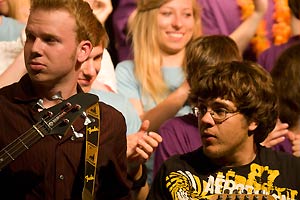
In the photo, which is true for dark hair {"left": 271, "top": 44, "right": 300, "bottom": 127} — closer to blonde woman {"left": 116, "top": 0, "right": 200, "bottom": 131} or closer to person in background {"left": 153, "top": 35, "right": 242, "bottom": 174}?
person in background {"left": 153, "top": 35, "right": 242, "bottom": 174}

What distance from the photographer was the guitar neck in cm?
359

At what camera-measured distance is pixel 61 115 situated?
3604 mm

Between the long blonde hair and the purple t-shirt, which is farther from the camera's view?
the long blonde hair

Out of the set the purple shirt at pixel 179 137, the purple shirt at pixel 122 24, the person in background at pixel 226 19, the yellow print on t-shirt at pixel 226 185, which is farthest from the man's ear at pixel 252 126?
the purple shirt at pixel 122 24

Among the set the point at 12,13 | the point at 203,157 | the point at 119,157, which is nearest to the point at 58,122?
the point at 119,157

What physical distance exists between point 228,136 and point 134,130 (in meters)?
0.92

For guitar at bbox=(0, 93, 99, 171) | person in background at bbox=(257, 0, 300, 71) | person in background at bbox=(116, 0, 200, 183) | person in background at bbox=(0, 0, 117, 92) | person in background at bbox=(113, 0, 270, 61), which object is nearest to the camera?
guitar at bbox=(0, 93, 99, 171)

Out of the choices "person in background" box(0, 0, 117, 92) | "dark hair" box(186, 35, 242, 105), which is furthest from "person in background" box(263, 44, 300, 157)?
"person in background" box(0, 0, 117, 92)

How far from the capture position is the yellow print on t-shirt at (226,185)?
4082 millimetres

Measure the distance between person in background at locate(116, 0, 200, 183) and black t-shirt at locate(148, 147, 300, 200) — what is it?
4.12 ft

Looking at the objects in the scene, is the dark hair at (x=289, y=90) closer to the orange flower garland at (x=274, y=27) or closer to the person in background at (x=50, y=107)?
the orange flower garland at (x=274, y=27)

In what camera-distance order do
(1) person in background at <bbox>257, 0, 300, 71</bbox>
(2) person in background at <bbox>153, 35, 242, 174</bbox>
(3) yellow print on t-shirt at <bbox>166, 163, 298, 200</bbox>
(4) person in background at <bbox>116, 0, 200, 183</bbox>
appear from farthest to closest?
(1) person in background at <bbox>257, 0, 300, 71</bbox> < (4) person in background at <bbox>116, 0, 200, 183</bbox> < (2) person in background at <bbox>153, 35, 242, 174</bbox> < (3) yellow print on t-shirt at <bbox>166, 163, 298, 200</bbox>

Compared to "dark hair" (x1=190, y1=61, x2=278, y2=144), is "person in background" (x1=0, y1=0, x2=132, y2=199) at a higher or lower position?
higher

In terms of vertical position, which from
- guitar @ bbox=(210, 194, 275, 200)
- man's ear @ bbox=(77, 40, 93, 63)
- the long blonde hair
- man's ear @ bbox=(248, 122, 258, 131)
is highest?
man's ear @ bbox=(77, 40, 93, 63)
